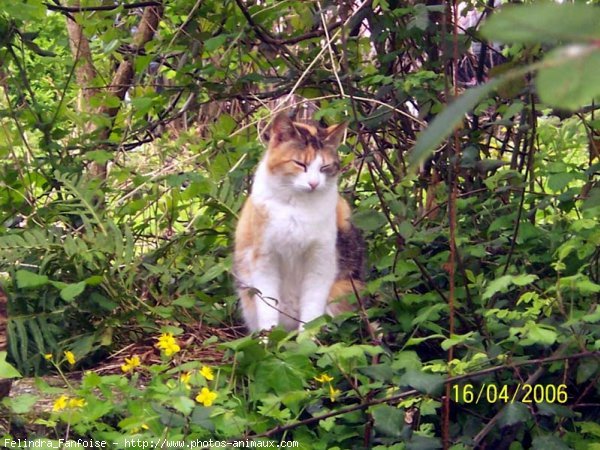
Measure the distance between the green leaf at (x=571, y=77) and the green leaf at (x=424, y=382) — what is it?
1606 millimetres

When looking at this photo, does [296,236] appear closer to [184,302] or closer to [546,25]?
[184,302]

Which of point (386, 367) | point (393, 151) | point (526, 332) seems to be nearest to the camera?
point (526, 332)

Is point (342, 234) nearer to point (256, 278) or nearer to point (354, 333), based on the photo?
point (256, 278)

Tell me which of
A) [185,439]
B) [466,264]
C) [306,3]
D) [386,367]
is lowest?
[185,439]

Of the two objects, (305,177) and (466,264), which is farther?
(305,177)

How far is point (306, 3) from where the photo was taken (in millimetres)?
3584

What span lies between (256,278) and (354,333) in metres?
0.56

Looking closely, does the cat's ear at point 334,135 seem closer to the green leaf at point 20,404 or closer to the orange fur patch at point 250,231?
the orange fur patch at point 250,231

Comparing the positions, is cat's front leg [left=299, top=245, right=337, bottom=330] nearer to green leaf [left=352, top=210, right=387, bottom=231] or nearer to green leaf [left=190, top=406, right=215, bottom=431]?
green leaf [left=352, top=210, right=387, bottom=231]

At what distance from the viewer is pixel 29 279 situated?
9.54ft

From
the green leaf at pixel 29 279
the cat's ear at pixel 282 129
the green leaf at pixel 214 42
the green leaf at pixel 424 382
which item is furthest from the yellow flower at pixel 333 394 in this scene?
the green leaf at pixel 214 42

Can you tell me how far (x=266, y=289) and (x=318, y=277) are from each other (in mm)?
200

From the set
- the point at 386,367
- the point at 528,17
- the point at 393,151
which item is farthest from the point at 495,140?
the point at 528,17

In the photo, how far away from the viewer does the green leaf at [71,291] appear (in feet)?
9.29
